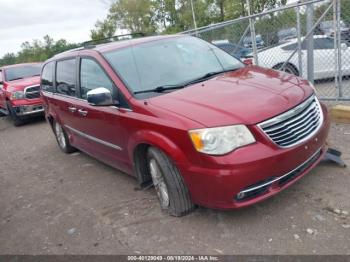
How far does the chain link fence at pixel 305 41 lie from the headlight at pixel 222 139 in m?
3.93

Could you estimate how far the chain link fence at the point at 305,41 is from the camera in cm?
646

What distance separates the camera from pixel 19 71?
1200 cm

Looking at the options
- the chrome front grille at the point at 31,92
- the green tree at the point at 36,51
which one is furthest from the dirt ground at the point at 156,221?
the green tree at the point at 36,51

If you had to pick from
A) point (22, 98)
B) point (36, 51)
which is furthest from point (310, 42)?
point (36, 51)

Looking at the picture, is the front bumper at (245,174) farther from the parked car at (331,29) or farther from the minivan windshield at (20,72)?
the minivan windshield at (20,72)

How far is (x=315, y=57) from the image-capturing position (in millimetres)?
7414

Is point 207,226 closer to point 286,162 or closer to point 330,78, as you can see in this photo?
point 286,162

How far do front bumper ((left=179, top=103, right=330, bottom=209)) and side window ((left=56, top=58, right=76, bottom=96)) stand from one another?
2.63 metres

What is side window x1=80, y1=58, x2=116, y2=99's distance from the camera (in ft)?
14.6

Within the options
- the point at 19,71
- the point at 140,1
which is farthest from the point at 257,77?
the point at 140,1

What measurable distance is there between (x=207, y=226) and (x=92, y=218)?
4.35ft

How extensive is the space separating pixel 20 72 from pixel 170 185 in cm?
973

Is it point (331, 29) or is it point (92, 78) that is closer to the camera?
point (92, 78)

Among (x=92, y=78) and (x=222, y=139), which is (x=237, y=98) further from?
(x=92, y=78)
